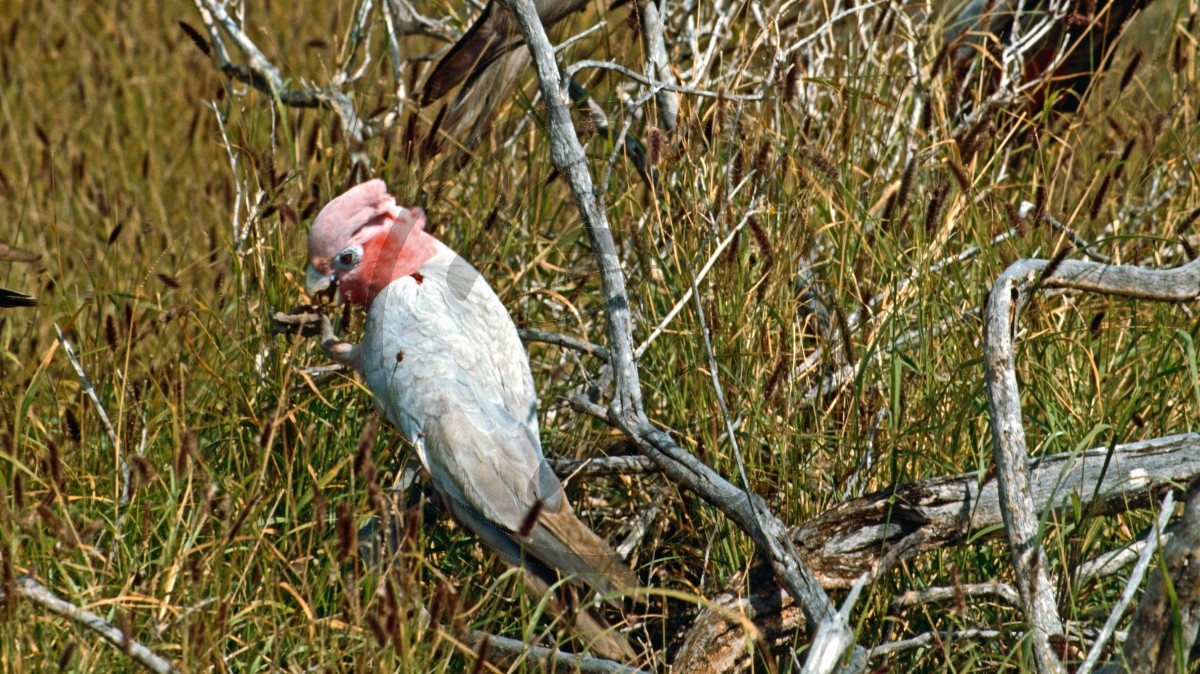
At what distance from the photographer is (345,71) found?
3.21m

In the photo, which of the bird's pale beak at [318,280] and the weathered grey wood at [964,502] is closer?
the weathered grey wood at [964,502]

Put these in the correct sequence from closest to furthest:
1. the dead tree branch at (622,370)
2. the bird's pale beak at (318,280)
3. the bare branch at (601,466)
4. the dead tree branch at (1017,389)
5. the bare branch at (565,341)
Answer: the dead tree branch at (1017,389) < the dead tree branch at (622,370) < the bare branch at (601,466) < the bird's pale beak at (318,280) < the bare branch at (565,341)

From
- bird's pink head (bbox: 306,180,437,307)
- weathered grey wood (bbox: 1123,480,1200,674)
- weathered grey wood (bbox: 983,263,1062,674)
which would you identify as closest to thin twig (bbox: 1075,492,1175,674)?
weathered grey wood (bbox: 1123,480,1200,674)

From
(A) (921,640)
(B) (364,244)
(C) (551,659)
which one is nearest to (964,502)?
(A) (921,640)

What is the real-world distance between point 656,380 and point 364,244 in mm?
736

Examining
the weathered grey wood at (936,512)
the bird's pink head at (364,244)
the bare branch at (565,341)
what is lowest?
the weathered grey wood at (936,512)

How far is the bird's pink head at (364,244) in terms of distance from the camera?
2416mm

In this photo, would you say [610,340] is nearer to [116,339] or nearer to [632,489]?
[632,489]

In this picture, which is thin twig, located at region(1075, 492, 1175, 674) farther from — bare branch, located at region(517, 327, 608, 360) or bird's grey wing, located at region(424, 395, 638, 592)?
bare branch, located at region(517, 327, 608, 360)

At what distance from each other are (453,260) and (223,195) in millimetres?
1759

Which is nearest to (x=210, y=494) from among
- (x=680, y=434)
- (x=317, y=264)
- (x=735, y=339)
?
(x=317, y=264)

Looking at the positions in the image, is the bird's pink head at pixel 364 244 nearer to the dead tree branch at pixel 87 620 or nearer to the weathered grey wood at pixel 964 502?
the dead tree branch at pixel 87 620

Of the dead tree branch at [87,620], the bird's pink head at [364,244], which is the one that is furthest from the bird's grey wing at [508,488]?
the dead tree branch at [87,620]

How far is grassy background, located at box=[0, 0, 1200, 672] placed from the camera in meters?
2.02
